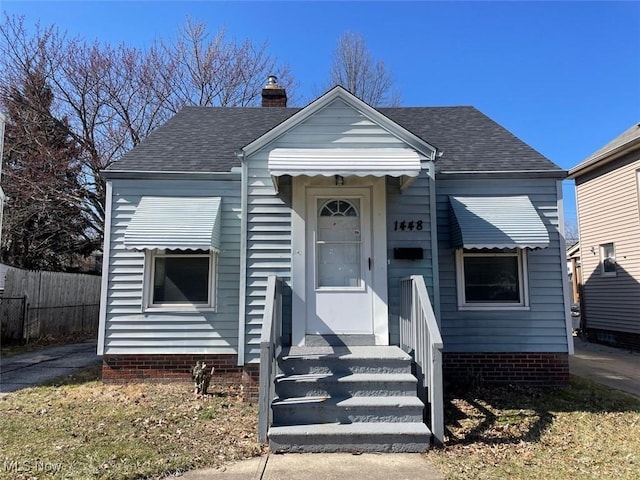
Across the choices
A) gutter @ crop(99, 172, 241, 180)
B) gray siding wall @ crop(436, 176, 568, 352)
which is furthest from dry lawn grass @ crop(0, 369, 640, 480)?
gutter @ crop(99, 172, 241, 180)

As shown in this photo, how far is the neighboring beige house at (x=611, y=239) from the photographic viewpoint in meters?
11.3

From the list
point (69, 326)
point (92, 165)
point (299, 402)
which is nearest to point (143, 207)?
point (299, 402)

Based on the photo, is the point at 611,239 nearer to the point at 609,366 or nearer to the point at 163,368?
the point at 609,366

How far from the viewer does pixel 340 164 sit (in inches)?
217

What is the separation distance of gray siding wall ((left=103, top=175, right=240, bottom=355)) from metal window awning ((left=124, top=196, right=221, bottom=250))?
30cm

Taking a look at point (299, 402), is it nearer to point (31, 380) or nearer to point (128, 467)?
point (128, 467)

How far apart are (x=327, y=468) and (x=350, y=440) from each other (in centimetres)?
49

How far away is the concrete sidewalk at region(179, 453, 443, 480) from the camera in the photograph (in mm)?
3641

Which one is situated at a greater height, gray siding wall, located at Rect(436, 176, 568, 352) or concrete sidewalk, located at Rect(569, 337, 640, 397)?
gray siding wall, located at Rect(436, 176, 568, 352)

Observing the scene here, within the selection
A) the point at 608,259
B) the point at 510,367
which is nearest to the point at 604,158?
the point at 608,259

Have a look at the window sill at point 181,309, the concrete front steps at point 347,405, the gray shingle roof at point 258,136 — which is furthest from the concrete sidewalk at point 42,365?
the concrete front steps at point 347,405

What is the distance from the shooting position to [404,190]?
635cm

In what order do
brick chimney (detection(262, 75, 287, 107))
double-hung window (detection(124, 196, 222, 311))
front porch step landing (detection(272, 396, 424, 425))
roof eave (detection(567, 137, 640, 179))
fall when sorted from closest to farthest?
front porch step landing (detection(272, 396, 424, 425)), double-hung window (detection(124, 196, 222, 311)), brick chimney (detection(262, 75, 287, 107)), roof eave (detection(567, 137, 640, 179))

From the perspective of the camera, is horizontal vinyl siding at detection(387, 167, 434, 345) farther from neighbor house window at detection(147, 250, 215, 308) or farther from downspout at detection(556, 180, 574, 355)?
neighbor house window at detection(147, 250, 215, 308)
